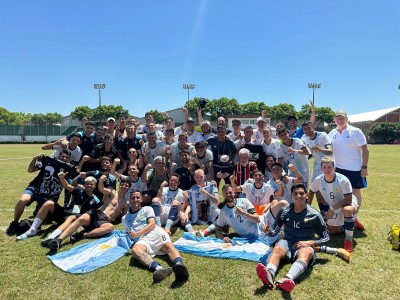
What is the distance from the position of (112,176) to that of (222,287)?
4.55 meters

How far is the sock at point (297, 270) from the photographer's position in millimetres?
4102

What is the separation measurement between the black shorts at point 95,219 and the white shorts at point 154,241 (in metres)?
1.46

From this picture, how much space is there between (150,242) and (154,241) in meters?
0.07

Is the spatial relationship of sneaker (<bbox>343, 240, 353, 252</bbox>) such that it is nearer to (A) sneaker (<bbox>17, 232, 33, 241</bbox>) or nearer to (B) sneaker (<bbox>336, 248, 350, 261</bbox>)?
(B) sneaker (<bbox>336, 248, 350, 261</bbox>)

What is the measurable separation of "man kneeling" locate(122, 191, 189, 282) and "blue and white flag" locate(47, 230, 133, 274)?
0.29 meters

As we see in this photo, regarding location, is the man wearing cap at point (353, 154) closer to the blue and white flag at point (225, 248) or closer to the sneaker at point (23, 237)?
the blue and white flag at point (225, 248)

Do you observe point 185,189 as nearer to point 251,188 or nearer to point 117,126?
point 251,188

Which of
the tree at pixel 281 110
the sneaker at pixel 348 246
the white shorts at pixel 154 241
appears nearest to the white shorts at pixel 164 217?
the white shorts at pixel 154 241

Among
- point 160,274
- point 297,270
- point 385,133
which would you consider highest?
point 385,133

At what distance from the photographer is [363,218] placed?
7426 mm

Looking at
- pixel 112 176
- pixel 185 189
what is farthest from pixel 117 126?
pixel 185 189

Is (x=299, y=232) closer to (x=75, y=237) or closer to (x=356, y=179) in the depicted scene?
(x=356, y=179)

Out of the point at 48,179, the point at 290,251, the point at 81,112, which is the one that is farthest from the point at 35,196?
the point at 81,112

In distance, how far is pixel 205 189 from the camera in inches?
281
